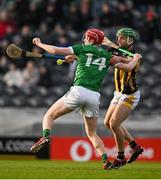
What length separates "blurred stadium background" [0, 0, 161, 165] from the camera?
1897 cm

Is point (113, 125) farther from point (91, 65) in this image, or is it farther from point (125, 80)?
point (91, 65)

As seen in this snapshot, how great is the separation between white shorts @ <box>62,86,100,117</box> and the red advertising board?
5.67 m

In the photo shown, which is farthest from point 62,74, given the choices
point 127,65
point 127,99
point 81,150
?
point 127,65

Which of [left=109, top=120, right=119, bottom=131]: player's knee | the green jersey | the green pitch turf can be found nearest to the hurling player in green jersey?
the green jersey

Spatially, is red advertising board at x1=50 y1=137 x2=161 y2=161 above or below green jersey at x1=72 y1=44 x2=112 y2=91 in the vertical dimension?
below

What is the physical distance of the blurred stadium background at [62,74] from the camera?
1897 centimetres

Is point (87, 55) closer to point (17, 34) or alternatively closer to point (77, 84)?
point (77, 84)

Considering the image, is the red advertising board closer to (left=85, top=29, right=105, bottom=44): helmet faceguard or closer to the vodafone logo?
the vodafone logo

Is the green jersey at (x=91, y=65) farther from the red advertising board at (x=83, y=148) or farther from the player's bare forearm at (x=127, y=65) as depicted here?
the red advertising board at (x=83, y=148)

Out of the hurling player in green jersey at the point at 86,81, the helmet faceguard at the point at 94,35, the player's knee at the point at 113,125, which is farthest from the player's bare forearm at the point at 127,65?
the player's knee at the point at 113,125

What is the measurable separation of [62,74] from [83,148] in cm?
283

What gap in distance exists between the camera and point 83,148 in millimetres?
18859

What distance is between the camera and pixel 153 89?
66.9ft

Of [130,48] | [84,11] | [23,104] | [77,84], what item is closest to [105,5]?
[84,11]
